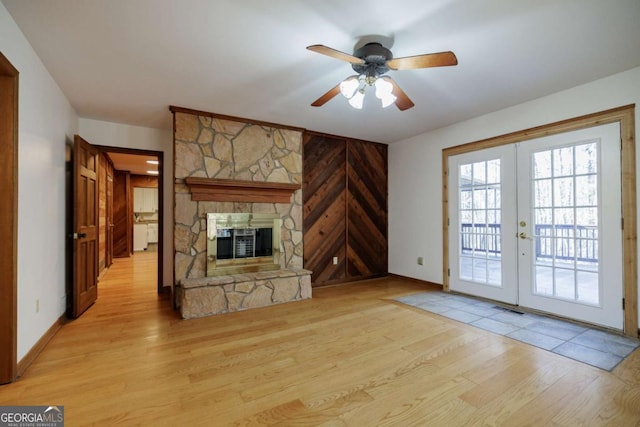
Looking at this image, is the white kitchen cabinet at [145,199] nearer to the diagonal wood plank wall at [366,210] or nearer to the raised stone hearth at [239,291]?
the raised stone hearth at [239,291]

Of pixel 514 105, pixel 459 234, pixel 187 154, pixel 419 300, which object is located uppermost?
pixel 514 105

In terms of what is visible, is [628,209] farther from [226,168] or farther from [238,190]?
[226,168]

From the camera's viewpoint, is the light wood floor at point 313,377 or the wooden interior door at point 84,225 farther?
the wooden interior door at point 84,225

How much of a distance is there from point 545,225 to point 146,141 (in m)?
5.52

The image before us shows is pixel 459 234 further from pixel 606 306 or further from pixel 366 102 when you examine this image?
pixel 366 102

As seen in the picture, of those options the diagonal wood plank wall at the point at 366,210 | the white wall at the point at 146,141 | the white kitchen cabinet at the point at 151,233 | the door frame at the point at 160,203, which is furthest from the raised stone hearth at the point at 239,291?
the white kitchen cabinet at the point at 151,233

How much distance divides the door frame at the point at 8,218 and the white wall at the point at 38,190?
0.15 metres

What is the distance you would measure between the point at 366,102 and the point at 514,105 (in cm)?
184

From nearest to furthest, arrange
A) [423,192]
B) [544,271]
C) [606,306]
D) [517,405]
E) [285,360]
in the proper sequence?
1. [517,405]
2. [285,360]
3. [606,306]
4. [544,271]
5. [423,192]

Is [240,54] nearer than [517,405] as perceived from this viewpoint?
No

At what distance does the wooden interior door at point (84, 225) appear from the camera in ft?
11.1

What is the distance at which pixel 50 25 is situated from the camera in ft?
6.96

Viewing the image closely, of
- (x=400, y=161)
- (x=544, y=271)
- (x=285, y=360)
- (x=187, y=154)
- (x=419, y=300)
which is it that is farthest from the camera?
(x=400, y=161)

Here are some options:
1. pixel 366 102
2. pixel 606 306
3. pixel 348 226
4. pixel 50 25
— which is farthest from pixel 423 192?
pixel 50 25
